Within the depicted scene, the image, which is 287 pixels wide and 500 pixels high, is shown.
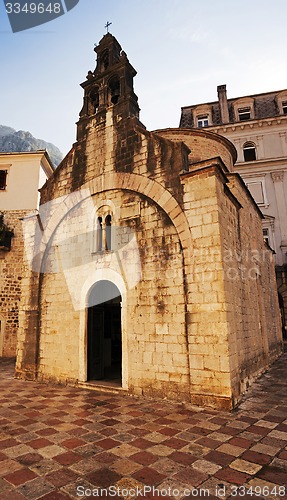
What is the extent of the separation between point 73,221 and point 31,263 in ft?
6.49

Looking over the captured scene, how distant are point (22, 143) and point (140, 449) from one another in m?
76.7

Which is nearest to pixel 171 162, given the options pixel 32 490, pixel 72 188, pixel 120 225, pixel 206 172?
pixel 206 172

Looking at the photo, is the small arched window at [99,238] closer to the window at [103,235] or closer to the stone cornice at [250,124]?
the window at [103,235]

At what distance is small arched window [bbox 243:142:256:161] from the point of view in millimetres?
20969

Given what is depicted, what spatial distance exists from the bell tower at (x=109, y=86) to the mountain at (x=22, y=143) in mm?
45168

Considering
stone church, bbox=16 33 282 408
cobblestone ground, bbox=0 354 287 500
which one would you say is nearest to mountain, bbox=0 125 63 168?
stone church, bbox=16 33 282 408

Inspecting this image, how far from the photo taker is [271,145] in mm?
20531

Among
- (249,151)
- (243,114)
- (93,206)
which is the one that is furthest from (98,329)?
(243,114)

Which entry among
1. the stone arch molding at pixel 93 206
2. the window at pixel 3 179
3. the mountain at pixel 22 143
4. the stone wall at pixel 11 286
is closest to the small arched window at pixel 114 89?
the stone arch molding at pixel 93 206

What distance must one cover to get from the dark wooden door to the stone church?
0.03m

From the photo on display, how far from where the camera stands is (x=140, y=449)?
3.75 meters

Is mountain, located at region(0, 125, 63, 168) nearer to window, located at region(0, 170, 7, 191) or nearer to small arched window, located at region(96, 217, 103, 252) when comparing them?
window, located at region(0, 170, 7, 191)

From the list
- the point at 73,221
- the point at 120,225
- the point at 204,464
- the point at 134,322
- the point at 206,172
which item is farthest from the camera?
the point at 73,221

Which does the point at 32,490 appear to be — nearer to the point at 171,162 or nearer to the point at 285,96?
the point at 171,162
